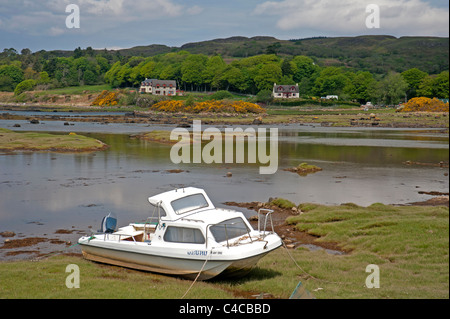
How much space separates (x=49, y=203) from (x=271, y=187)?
62.1 ft

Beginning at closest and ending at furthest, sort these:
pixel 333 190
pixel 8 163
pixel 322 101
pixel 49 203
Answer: pixel 49 203 < pixel 333 190 < pixel 8 163 < pixel 322 101

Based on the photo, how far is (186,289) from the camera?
52.2ft

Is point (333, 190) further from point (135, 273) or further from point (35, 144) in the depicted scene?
point (35, 144)

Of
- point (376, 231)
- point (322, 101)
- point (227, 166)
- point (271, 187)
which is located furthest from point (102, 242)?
point (322, 101)

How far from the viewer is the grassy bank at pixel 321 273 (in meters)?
15.2

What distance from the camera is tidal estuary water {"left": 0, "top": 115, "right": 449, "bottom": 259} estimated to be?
1288 inches

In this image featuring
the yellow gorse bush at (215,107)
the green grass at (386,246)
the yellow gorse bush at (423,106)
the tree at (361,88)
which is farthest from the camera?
the tree at (361,88)

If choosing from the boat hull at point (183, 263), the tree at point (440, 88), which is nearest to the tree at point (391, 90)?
the tree at point (440, 88)

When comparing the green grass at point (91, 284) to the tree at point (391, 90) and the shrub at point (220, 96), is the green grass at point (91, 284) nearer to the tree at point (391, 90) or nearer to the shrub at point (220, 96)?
the tree at point (391, 90)

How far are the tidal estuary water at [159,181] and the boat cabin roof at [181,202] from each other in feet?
30.5

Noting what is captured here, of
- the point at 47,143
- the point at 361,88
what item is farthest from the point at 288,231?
the point at 361,88

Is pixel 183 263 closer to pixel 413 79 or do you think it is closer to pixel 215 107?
pixel 215 107

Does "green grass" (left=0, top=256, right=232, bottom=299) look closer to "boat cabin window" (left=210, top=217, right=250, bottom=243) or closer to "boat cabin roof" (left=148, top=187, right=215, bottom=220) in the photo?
"boat cabin window" (left=210, top=217, right=250, bottom=243)

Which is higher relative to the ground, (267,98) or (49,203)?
(267,98)
